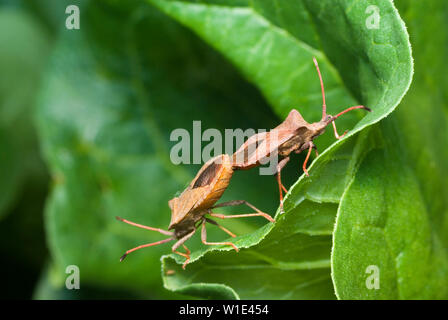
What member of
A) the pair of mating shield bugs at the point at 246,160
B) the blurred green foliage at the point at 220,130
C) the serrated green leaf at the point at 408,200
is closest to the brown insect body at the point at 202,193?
the pair of mating shield bugs at the point at 246,160

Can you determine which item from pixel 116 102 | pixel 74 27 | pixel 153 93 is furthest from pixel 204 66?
pixel 74 27

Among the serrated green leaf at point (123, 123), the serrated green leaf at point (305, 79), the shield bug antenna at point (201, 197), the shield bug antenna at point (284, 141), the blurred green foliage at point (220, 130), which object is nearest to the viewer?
the serrated green leaf at point (305, 79)

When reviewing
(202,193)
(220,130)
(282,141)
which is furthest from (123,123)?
(282,141)

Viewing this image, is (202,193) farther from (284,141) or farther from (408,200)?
(408,200)

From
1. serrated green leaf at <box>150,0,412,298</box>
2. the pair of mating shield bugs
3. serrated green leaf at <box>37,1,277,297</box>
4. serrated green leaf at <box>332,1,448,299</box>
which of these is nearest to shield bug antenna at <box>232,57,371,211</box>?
Result: the pair of mating shield bugs

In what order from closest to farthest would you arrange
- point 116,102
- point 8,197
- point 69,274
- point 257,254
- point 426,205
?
point 257,254, point 426,205, point 69,274, point 116,102, point 8,197

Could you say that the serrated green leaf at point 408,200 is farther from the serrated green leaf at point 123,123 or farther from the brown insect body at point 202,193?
the serrated green leaf at point 123,123

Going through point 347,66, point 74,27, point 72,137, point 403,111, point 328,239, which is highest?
point 74,27

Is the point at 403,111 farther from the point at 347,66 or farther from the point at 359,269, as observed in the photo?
the point at 359,269

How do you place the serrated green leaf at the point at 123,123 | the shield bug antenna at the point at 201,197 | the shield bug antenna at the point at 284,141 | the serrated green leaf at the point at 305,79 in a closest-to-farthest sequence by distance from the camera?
1. the serrated green leaf at the point at 305,79
2. the shield bug antenna at the point at 284,141
3. the shield bug antenna at the point at 201,197
4. the serrated green leaf at the point at 123,123
